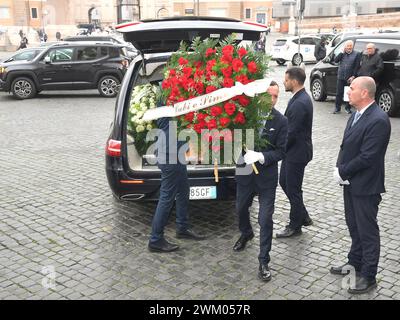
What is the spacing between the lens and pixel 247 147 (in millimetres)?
4410

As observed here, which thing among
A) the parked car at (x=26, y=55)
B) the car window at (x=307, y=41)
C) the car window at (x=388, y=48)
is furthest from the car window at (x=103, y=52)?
the car window at (x=307, y=41)

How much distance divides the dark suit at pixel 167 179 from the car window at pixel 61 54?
12750 mm

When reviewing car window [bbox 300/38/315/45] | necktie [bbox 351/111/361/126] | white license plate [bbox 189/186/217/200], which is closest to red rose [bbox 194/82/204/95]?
necktie [bbox 351/111/361/126]

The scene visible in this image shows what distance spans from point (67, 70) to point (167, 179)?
1278 centimetres

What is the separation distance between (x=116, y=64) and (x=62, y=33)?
52.5 metres

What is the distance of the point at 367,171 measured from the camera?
4137 mm

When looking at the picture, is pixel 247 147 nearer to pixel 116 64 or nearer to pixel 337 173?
pixel 337 173

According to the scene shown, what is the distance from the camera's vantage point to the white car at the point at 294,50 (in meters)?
28.2

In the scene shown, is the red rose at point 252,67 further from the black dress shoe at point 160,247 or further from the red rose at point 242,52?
the black dress shoe at point 160,247

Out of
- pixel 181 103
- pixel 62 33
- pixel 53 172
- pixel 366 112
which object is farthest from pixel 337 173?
pixel 62 33

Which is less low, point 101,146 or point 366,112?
point 366,112

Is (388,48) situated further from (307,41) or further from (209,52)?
(307,41)
